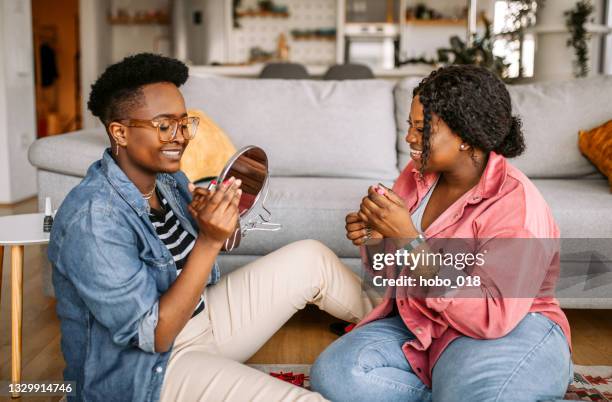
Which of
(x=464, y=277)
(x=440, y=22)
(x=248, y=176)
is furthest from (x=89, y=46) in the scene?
(x=464, y=277)

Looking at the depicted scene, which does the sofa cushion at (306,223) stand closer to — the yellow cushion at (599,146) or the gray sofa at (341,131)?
the gray sofa at (341,131)

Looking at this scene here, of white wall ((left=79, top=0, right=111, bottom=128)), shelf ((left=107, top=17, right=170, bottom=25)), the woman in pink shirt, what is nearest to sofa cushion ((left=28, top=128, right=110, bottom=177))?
the woman in pink shirt

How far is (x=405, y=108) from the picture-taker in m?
2.91

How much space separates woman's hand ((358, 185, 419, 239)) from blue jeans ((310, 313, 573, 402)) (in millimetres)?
252

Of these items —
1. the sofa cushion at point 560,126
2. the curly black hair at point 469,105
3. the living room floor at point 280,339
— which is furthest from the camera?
the sofa cushion at point 560,126

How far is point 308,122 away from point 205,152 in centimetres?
60

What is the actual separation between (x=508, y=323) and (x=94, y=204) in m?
0.81

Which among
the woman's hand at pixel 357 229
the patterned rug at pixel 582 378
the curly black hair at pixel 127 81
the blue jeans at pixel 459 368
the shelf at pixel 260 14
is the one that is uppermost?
the shelf at pixel 260 14

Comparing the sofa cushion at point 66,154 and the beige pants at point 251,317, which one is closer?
the beige pants at point 251,317

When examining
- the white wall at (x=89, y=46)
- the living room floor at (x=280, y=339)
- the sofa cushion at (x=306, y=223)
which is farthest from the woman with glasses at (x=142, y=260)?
the white wall at (x=89, y=46)

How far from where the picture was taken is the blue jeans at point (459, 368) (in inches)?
47.5

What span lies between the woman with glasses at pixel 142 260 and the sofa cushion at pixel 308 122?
140 cm

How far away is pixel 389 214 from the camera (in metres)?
1.29

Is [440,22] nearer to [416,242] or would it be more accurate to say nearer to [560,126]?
[560,126]
